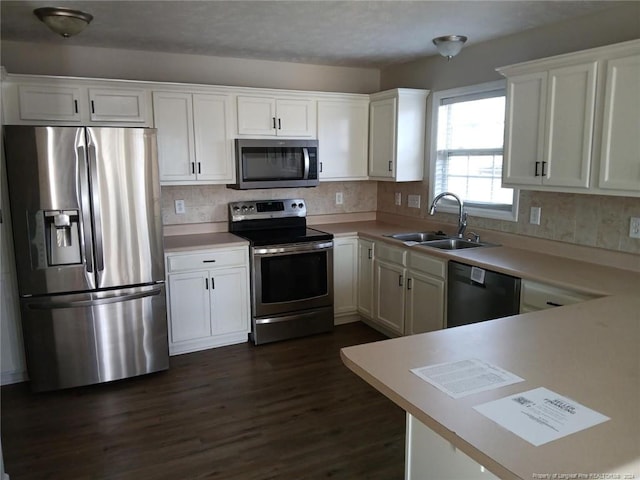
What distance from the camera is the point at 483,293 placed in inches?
119

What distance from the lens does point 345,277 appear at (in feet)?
14.5

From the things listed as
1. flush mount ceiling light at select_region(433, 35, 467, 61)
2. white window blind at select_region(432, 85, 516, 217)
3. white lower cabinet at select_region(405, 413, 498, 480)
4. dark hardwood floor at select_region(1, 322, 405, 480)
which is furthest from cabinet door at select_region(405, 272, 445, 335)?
white lower cabinet at select_region(405, 413, 498, 480)

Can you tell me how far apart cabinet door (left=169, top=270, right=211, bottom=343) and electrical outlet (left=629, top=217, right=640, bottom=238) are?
2875 millimetres

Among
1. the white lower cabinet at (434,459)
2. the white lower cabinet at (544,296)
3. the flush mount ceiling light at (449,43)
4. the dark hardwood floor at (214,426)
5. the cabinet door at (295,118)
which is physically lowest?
the dark hardwood floor at (214,426)

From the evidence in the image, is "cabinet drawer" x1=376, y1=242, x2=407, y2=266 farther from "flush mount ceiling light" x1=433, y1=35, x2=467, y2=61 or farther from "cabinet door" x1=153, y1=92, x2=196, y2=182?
"cabinet door" x1=153, y1=92, x2=196, y2=182

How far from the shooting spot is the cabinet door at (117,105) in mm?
3562

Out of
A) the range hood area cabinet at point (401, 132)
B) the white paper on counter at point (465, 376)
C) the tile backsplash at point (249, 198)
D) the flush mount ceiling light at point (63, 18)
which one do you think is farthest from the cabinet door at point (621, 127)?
the flush mount ceiling light at point (63, 18)

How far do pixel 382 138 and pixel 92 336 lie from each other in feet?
9.47

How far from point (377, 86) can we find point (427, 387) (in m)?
4.13

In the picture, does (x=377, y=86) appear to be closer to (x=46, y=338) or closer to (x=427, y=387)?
(x=46, y=338)

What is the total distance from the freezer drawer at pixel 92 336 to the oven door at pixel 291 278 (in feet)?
2.69

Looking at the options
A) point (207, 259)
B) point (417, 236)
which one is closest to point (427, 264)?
point (417, 236)

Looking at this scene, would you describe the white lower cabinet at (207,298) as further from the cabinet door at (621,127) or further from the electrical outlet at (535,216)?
the cabinet door at (621,127)

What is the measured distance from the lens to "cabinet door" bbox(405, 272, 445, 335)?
3463mm
